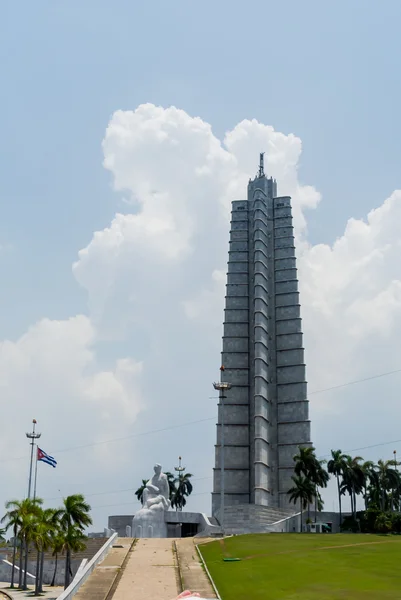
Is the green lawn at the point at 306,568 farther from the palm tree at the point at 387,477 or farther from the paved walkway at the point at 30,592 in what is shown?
the palm tree at the point at 387,477

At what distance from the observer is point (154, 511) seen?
65938 millimetres

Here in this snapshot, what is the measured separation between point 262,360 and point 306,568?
6050cm

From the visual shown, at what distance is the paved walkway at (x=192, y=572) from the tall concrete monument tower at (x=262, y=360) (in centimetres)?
4086

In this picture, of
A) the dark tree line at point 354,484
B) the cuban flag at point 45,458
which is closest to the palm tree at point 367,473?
the dark tree line at point 354,484

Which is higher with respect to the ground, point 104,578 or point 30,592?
point 104,578

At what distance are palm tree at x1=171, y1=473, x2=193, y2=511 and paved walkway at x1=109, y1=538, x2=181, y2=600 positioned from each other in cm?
5932

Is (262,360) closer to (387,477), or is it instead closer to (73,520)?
(387,477)

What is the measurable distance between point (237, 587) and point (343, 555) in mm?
12603

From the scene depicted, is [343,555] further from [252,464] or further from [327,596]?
[252,464]

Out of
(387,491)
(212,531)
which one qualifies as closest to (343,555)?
(212,531)

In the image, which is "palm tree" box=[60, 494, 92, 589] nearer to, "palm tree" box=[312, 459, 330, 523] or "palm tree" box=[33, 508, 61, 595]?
"palm tree" box=[33, 508, 61, 595]

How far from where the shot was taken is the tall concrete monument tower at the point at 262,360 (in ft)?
306

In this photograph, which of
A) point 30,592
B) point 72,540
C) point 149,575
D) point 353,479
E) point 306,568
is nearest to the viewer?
point 149,575

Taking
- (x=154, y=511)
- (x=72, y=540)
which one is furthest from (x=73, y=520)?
(x=154, y=511)
